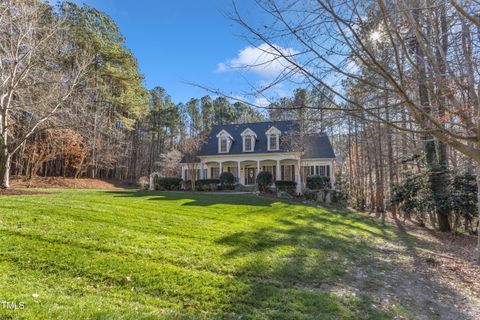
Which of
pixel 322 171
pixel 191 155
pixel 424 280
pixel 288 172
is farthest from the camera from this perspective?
pixel 288 172

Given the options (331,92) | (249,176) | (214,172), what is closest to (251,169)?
(249,176)

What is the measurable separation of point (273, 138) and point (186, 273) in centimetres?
1917

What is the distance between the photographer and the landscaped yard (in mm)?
3137

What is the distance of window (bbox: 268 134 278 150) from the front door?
2.76m

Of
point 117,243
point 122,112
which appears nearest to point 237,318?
point 117,243

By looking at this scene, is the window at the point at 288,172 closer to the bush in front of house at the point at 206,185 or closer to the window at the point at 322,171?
the window at the point at 322,171

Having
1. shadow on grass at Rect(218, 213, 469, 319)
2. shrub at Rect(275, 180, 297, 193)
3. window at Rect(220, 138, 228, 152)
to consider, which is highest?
window at Rect(220, 138, 228, 152)

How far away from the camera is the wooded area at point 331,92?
2803 millimetres

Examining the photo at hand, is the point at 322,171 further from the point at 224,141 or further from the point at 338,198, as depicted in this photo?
the point at 224,141

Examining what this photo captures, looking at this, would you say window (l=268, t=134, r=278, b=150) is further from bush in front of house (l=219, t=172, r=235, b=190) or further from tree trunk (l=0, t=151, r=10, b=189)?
tree trunk (l=0, t=151, r=10, b=189)

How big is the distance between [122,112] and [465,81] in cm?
3033

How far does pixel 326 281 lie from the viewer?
453 cm

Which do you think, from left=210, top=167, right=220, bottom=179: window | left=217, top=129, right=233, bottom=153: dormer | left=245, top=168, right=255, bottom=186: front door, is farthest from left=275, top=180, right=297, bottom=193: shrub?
left=210, top=167, right=220, bottom=179: window

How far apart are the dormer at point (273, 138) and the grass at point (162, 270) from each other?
608 inches
